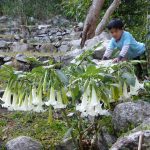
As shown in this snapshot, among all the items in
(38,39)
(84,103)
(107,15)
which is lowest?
(38,39)

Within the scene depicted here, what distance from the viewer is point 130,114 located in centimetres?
336

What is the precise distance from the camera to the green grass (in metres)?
4.20

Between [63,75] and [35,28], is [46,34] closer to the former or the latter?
[35,28]

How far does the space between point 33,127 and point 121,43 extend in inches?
56.7

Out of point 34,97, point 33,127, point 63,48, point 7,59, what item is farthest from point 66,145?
point 63,48

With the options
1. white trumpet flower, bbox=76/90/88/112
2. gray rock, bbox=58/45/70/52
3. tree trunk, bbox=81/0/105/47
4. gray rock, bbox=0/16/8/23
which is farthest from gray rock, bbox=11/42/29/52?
white trumpet flower, bbox=76/90/88/112

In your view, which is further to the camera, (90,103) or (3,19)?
(3,19)

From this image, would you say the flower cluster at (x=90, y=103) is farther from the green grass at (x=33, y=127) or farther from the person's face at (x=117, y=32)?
the person's face at (x=117, y=32)

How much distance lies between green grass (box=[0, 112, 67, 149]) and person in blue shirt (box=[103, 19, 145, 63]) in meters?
1.04

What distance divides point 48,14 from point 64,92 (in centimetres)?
1711

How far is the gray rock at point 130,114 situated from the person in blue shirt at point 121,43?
1012 millimetres

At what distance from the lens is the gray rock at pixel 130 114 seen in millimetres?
3330

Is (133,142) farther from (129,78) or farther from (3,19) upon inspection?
(3,19)

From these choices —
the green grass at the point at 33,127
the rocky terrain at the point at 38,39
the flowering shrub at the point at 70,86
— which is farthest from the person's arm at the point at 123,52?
the rocky terrain at the point at 38,39
